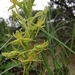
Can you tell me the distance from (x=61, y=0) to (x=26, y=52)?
5.58m

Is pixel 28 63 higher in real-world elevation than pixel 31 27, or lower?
lower

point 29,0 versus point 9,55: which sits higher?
point 29,0

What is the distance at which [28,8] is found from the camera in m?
1.18

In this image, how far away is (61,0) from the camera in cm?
658

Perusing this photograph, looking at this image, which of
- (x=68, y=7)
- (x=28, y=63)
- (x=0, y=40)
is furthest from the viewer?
(x=68, y=7)

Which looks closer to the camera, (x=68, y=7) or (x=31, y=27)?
(x=31, y=27)

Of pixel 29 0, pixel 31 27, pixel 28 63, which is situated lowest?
pixel 28 63

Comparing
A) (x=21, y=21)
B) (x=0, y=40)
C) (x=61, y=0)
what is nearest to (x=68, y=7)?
(x=61, y=0)

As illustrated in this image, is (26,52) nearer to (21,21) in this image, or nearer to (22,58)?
(22,58)

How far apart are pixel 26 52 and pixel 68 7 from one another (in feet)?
17.6

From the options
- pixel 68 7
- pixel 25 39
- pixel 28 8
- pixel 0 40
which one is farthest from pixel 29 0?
pixel 68 7

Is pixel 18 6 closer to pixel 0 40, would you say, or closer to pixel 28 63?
pixel 28 63

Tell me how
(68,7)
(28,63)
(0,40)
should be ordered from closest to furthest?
(28,63)
(0,40)
(68,7)

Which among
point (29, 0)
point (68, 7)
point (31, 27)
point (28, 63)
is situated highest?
point (29, 0)
